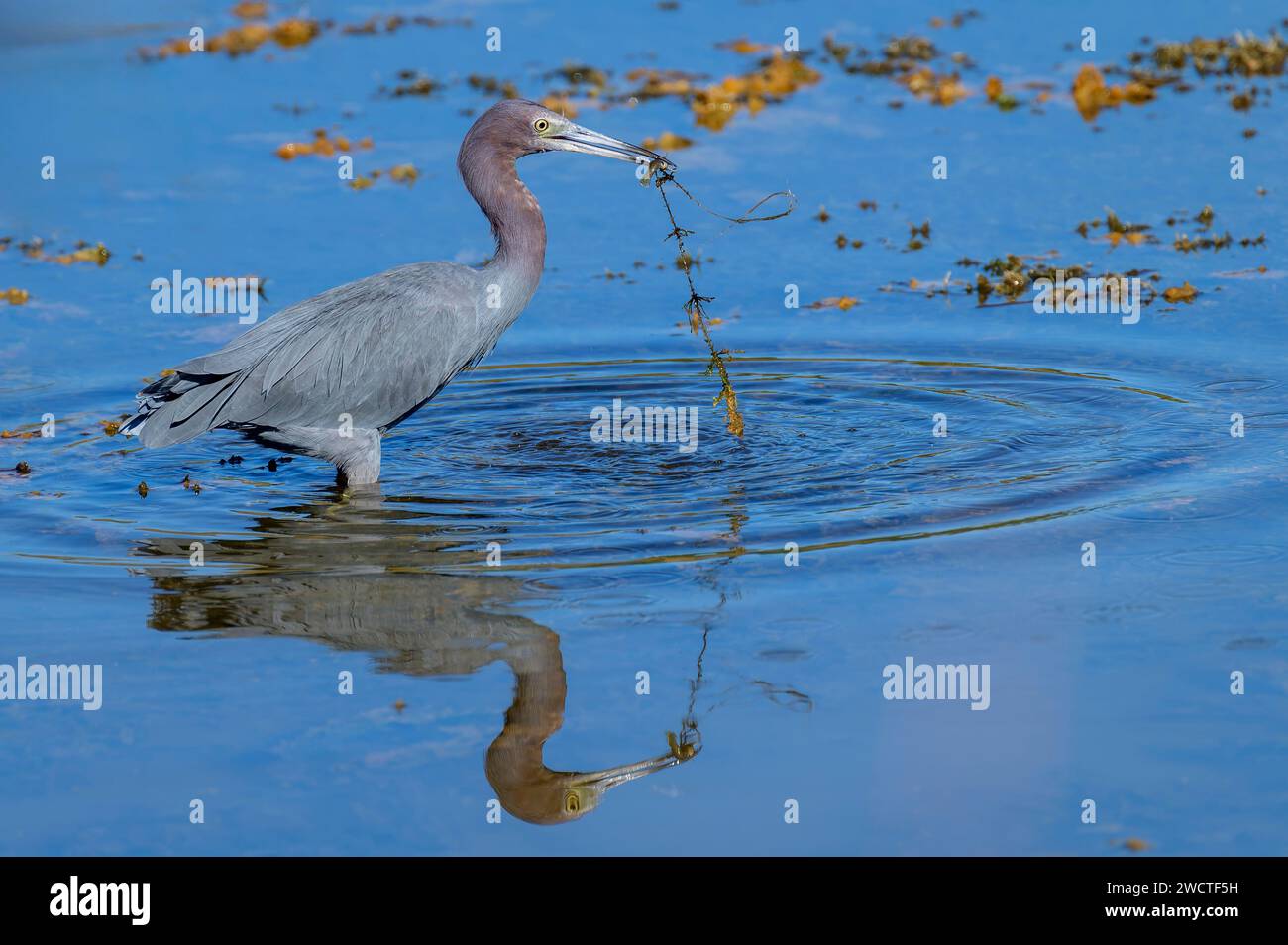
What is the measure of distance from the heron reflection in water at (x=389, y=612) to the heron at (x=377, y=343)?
19.8 inches

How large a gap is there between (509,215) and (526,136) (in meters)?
0.45

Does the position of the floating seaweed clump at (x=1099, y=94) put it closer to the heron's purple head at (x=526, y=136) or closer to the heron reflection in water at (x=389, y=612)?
the heron's purple head at (x=526, y=136)

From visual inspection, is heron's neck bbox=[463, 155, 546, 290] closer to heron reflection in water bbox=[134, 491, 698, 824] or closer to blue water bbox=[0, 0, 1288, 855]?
blue water bbox=[0, 0, 1288, 855]

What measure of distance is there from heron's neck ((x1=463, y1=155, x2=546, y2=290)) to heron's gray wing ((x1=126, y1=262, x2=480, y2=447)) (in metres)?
0.24

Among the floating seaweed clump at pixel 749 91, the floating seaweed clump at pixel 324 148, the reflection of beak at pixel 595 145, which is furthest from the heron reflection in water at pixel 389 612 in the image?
the floating seaweed clump at pixel 749 91

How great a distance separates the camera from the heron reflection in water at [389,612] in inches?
247

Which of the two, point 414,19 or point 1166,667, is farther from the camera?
point 414,19

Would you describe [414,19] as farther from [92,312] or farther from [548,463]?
[548,463]

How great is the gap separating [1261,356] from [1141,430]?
5.00ft

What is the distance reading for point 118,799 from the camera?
20.3ft

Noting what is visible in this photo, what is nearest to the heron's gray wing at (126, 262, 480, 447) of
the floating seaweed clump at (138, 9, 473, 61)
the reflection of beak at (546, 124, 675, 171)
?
the reflection of beak at (546, 124, 675, 171)

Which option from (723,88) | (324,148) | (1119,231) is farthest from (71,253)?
(1119,231)
